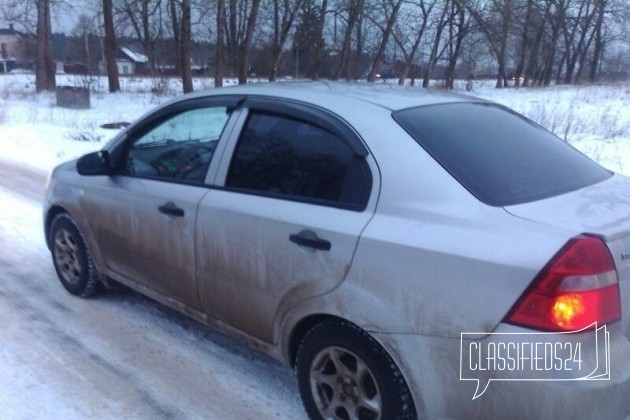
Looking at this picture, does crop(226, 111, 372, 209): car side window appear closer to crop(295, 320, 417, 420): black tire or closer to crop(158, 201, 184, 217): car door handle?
crop(158, 201, 184, 217): car door handle

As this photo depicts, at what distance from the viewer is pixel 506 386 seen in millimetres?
2223

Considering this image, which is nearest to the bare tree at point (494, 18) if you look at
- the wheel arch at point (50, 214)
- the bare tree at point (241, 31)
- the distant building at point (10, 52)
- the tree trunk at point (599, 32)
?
the bare tree at point (241, 31)

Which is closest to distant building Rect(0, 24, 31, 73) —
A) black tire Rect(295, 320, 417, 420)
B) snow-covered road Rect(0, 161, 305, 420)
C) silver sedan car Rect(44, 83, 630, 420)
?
snow-covered road Rect(0, 161, 305, 420)

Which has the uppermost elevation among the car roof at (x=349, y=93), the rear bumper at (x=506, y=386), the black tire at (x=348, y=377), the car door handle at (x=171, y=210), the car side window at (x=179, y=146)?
the car roof at (x=349, y=93)

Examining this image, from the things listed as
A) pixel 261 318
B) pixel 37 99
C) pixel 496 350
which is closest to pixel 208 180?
pixel 261 318

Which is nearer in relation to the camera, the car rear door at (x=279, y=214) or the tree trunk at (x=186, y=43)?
the car rear door at (x=279, y=214)

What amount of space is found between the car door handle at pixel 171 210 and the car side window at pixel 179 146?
6.6 inches

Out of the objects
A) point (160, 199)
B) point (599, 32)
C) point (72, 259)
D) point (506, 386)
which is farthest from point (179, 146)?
point (599, 32)

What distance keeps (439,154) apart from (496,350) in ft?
2.81

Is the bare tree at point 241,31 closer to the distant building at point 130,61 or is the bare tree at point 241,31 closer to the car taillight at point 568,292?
the car taillight at point 568,292

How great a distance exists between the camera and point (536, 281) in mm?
2137

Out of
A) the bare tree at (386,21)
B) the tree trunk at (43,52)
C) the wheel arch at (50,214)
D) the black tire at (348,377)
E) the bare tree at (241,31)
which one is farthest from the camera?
the bare tree at (386,21)

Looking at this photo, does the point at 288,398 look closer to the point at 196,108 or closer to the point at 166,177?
the point at 166,177
